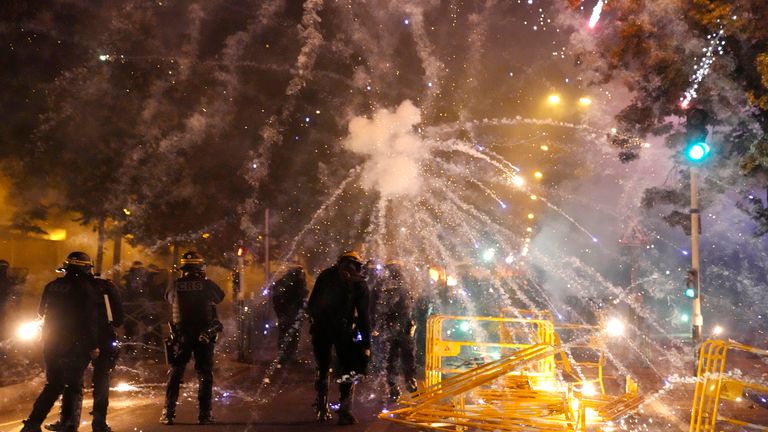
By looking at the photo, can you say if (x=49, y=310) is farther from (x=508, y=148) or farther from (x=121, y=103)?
(x=508, y=148)

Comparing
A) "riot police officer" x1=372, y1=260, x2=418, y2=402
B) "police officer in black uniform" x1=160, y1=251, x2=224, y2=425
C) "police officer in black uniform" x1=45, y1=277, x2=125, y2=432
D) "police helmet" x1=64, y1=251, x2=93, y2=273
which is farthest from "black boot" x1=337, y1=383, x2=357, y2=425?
"police helmet" x1=64, y1=251, x2=93, y2=273

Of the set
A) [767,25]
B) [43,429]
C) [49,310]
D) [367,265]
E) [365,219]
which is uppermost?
[767,25]

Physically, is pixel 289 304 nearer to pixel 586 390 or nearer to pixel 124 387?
pixel 124 387

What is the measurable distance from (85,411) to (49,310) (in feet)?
6.32

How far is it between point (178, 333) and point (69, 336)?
117 cm

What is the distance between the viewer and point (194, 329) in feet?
23.1

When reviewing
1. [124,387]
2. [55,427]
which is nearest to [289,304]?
[124,387]

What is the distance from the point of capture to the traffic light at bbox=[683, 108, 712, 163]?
1133 cm

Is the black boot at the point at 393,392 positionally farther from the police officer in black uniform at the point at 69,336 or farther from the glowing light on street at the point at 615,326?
the glowing light on street at the point at 615,326

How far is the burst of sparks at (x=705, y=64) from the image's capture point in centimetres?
1321

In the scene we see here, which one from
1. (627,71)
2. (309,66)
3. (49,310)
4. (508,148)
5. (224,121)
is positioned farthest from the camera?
(508,148)

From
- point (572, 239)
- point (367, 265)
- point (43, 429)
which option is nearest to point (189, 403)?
point (43, 429)

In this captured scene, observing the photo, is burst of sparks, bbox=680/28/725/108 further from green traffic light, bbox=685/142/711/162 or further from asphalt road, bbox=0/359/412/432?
asphalt road, bbox=0/359/412/432

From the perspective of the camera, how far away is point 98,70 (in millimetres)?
16000
